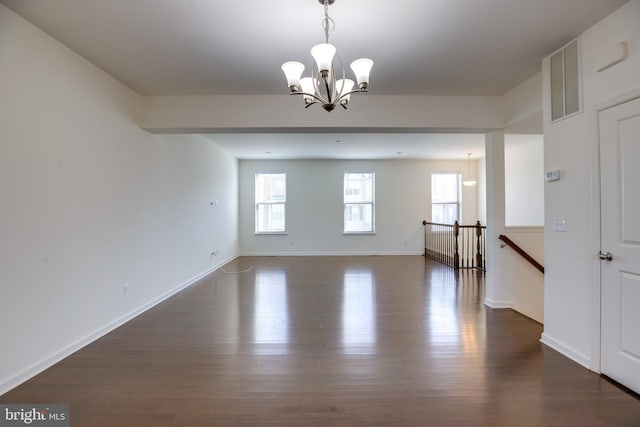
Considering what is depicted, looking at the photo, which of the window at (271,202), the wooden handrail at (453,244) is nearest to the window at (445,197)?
the wooden handrail at (453,244)

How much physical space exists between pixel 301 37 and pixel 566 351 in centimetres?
346

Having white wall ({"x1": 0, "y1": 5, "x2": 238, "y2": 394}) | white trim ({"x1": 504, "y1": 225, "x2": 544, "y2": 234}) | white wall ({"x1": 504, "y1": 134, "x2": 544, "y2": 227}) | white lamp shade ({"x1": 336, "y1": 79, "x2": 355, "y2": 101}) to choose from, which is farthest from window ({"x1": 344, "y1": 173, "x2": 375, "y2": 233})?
white lamp shade ({"x1": 336, "y1": 79, "x2": 355, "y2": 101})

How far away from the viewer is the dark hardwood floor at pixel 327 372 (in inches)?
70.6

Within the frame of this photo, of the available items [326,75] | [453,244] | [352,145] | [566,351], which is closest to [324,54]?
[326,75]

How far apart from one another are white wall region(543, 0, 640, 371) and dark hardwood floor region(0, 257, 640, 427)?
271mm

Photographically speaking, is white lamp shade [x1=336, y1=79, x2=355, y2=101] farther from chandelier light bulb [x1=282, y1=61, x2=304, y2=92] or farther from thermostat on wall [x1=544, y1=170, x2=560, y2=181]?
thermostat on wall [x1=544, y1=170, x2=560, y2=181]

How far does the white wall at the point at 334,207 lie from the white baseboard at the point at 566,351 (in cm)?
534

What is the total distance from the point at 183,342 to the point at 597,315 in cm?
352

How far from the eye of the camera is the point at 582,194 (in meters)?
2.36

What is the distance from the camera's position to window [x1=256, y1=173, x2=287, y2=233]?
802 centimetres

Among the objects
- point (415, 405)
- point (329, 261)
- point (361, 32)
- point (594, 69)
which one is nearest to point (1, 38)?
point (361, 32)

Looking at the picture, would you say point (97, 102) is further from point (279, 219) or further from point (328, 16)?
point (279, 219)

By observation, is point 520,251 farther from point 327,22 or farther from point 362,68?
point 327,22

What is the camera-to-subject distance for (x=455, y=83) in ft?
10.5
